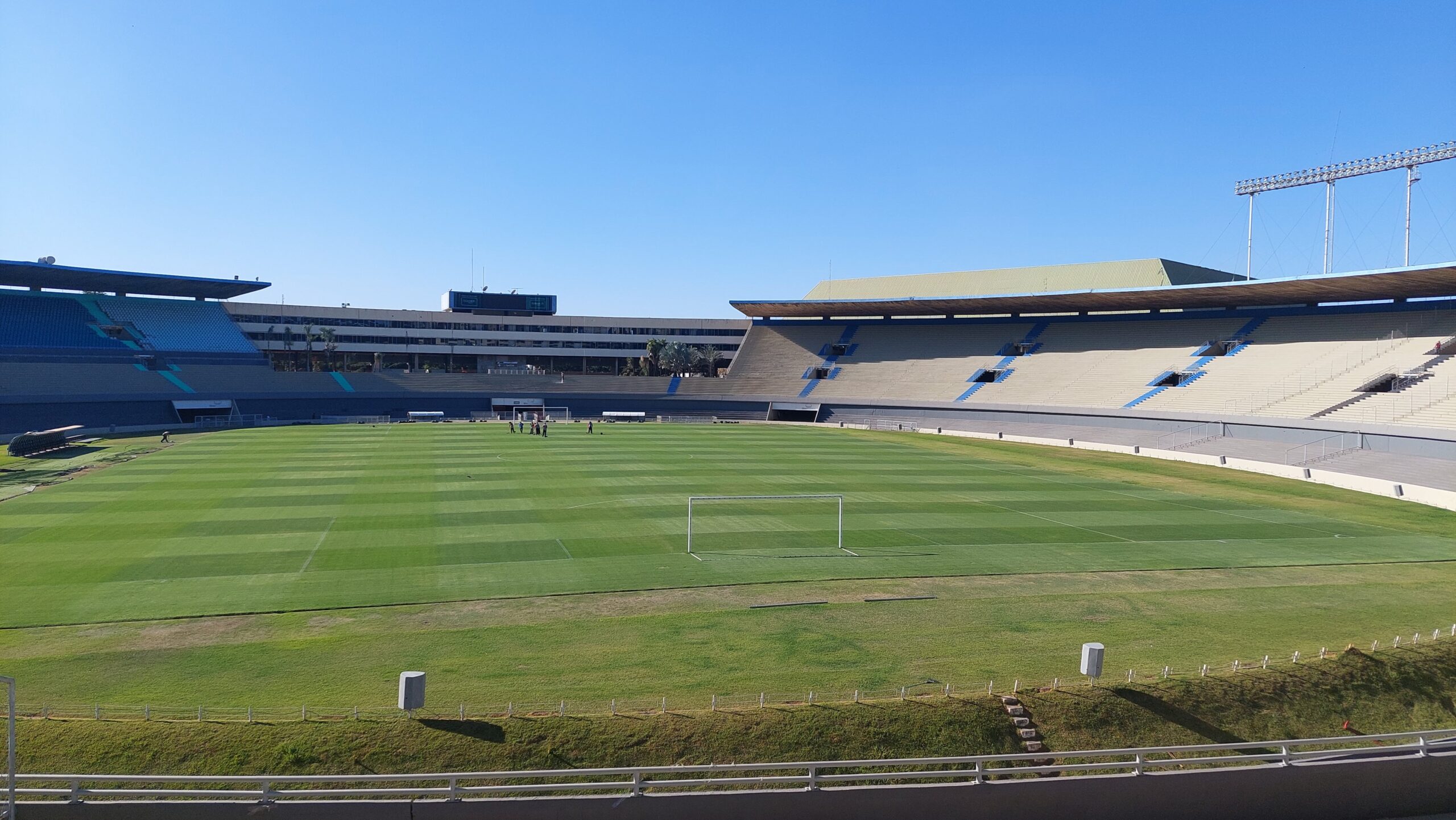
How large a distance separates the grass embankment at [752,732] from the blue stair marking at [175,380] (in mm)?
73428

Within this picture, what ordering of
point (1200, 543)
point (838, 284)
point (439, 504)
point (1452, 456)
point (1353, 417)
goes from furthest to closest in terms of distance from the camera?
1. point (838, 284)
2. point (1353, 417)
3. point (1452, 456)
4. point (439, 504)
5. point (1200, 543)

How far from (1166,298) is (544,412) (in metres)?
57.2

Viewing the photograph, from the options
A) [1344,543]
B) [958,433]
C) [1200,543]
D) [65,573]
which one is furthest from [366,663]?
[958,433]

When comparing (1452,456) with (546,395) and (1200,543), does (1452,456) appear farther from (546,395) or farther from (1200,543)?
(546,395)

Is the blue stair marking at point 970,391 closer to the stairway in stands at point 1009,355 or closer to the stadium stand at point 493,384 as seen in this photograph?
the stairway in stands at point 1009,355

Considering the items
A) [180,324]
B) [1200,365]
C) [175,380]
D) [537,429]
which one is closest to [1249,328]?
[1200,365]

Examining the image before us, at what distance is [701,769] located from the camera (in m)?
12.4

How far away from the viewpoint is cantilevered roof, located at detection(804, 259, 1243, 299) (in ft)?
284

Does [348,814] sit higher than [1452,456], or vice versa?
[1452,456]

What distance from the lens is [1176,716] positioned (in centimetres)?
1521

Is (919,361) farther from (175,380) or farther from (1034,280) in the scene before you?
(175,380)

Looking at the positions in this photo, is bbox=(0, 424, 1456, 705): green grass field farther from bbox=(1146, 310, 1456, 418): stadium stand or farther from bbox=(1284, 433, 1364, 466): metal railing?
bbox=(1146, 310, 1456, 418): stadium stand

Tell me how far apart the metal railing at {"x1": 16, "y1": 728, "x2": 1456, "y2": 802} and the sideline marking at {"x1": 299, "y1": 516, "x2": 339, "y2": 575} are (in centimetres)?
1273

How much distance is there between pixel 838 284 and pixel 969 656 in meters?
97.7
